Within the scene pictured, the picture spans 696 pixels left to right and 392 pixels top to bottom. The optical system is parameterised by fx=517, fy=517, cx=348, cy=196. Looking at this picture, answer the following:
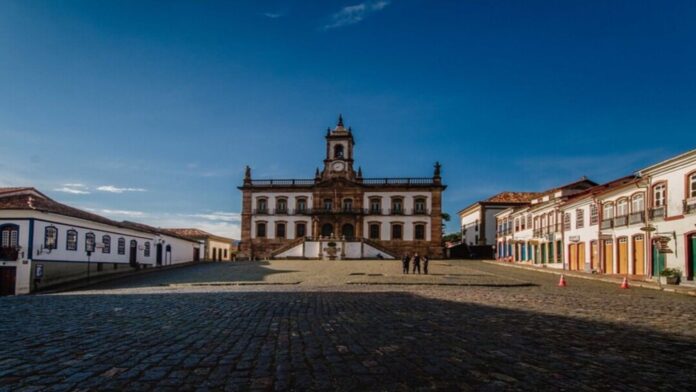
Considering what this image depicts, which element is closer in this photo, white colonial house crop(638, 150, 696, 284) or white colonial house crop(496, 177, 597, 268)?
white colonial house crop(638, 150, 696, 284)

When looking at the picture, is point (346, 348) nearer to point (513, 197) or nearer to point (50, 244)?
point (50, 244)

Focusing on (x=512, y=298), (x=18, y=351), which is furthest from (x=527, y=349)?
(x=512, y=298)

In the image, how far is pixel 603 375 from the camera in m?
5.55

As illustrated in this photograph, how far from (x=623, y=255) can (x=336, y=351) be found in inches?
1100

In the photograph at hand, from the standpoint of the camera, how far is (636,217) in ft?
91.3

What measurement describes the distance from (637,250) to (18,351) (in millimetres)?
29252

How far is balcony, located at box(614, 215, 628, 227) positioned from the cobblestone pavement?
1795 cm

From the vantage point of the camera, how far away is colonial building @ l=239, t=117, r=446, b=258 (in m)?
57.6

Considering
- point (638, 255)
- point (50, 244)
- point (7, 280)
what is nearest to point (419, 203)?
point (638, 255)

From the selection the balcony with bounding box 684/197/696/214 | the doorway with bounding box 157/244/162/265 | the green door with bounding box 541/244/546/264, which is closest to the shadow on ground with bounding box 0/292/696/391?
the balcony with bounding box 684/197/696/214

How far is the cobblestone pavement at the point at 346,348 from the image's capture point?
205 inches

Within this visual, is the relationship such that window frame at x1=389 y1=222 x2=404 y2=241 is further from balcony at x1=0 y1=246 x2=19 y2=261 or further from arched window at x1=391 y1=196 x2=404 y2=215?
balcony at x1=0 y1=246 x2=19 y2=261

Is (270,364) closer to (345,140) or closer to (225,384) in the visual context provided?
(225,384)

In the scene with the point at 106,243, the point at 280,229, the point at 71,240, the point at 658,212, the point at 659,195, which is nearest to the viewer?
the point at 658,212
